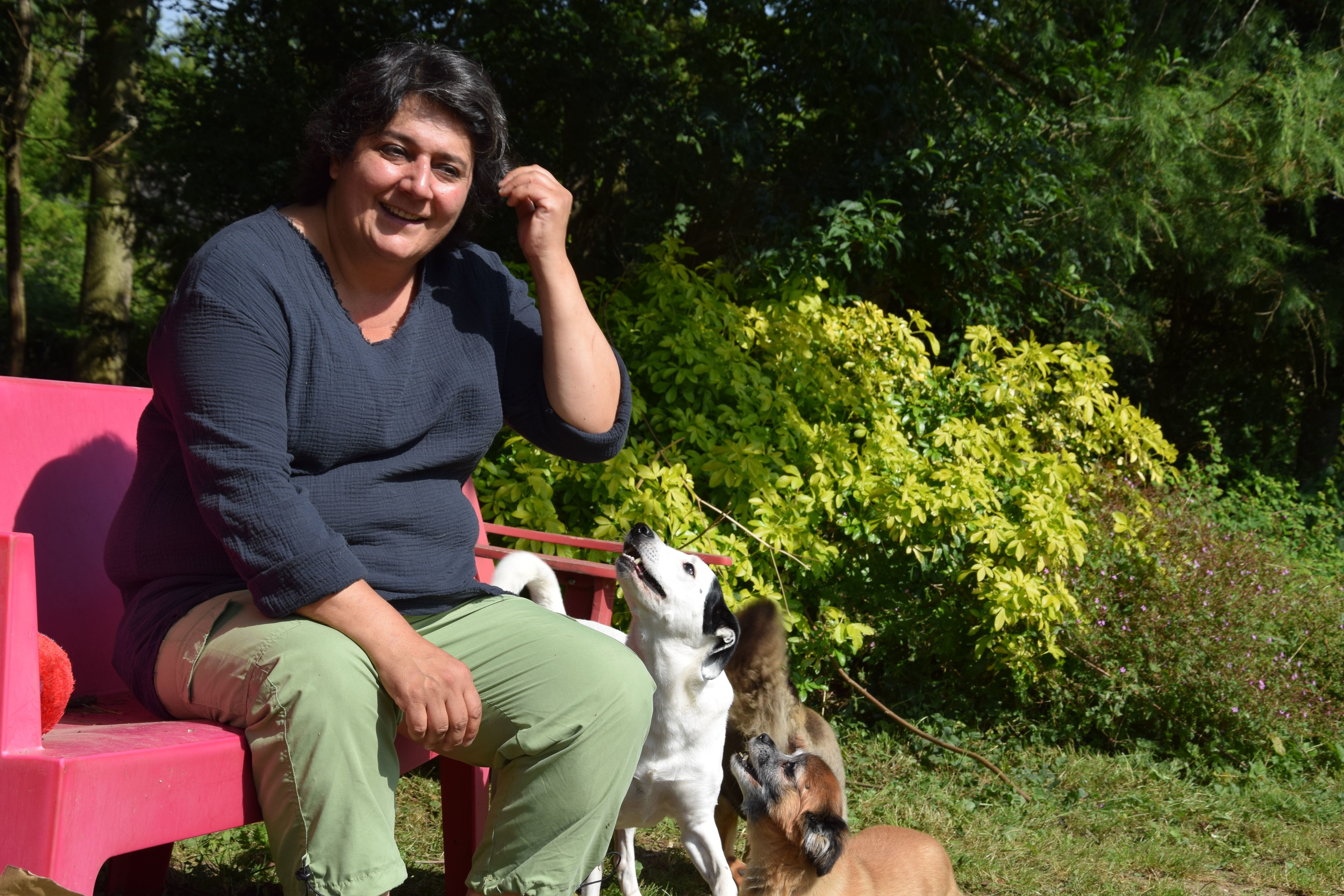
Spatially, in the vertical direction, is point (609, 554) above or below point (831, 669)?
above

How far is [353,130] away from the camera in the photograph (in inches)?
74.4

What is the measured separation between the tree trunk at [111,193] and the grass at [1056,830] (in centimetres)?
367

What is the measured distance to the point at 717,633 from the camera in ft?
8.16

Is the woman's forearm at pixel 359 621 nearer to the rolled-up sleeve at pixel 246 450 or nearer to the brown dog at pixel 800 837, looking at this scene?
the rolled-up sleeve at pixel 246 450

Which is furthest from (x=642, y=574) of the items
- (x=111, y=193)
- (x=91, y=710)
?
(x=111, y=193)

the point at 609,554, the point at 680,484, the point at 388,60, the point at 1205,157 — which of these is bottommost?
the point at 609,554

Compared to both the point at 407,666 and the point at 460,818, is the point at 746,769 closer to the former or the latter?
the point at 460,818

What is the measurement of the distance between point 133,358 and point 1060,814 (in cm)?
701

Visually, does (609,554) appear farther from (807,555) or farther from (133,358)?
(133,358)

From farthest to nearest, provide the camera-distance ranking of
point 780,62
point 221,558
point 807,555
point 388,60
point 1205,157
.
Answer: point 1205,157
point 780,62
point 807,555
point 388,60
point 221,558

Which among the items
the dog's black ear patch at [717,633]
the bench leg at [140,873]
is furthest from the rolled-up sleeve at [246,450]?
the bench leg at [140,873]

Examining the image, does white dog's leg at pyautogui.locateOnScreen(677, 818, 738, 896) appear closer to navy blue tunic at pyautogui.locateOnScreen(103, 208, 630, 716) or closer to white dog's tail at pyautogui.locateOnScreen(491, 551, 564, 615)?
white dog's tail at pyautogui.locateOnScreen(491, 551, 564, 615)

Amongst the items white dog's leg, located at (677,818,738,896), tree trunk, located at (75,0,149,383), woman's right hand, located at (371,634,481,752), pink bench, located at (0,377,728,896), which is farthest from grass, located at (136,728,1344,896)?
tree trunk, located at (75,0,149,383)

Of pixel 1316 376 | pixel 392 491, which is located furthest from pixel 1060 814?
pixel 1316 376
